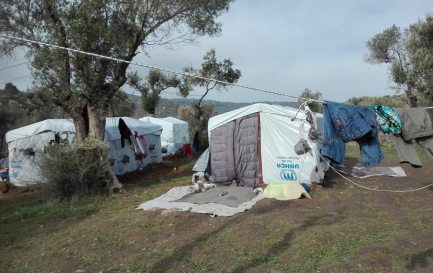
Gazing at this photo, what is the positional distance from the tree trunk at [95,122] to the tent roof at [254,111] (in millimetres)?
3233

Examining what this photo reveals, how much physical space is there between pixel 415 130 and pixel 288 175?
18.9 ft

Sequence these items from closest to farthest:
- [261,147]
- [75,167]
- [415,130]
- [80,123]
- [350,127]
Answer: [415,130] → [350,127] → [75,167] → [261,147] → [80,123]

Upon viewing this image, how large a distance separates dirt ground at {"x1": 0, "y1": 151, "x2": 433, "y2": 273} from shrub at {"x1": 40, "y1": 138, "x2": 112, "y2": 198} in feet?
2.50

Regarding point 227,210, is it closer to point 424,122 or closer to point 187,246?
point 187,246

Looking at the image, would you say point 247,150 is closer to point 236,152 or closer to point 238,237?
point 236,152

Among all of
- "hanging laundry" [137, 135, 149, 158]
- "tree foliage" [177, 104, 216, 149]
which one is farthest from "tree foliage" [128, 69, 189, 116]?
"hanging laundry" [137, 135, 149, 158]

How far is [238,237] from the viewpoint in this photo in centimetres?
736

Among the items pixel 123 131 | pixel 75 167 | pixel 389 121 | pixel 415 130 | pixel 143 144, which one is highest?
pixel 123 131

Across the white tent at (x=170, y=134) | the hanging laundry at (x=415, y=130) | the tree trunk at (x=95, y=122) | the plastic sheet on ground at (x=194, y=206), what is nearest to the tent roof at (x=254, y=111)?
the plastic sheet on ground at (x=194, y=206)

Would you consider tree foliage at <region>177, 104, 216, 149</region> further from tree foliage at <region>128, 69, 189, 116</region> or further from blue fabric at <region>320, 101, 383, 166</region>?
blue fabric at <region>320, 101, 383, 166</region>

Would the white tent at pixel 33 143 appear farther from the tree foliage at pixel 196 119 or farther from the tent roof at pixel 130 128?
the tree foliage at pixel 196 119

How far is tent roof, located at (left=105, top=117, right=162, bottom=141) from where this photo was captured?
17500 mm

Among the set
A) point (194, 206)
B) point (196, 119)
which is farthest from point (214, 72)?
point (194, 206)

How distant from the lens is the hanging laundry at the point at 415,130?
20.7ft
